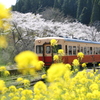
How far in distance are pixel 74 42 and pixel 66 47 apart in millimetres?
756

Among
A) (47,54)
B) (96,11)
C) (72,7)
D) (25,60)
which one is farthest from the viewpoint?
(72,7)

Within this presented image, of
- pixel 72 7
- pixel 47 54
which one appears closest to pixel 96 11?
pixel 72 7

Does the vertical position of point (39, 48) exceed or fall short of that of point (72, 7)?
it falls short

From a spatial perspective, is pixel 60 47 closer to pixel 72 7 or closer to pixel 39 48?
pixel 39 48

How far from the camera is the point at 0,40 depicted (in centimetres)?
150

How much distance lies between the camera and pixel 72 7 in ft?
133

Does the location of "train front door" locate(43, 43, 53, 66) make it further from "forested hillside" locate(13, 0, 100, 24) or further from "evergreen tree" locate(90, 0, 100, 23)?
"evergreen tree" locate(90, 0, 100, 23)

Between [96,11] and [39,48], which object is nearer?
[39,48]

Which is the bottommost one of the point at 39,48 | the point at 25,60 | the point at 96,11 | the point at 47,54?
the point at 47,54

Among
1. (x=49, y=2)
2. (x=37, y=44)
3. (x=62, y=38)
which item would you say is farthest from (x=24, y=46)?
(x=49, y=2)

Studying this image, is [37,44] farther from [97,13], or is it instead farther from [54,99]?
[97,13]

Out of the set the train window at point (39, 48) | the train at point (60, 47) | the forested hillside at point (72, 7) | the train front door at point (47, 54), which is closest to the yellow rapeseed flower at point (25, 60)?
the train at point (60, 47)

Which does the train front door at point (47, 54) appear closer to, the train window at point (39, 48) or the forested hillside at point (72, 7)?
the train window at point (39, 48)

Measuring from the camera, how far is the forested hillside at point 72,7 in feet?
114
